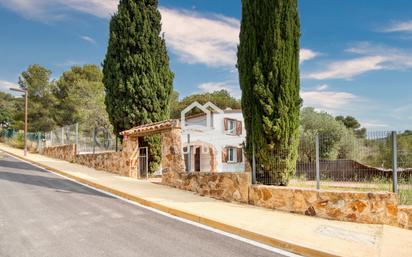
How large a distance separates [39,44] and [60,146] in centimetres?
782

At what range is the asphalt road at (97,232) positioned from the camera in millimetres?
5328

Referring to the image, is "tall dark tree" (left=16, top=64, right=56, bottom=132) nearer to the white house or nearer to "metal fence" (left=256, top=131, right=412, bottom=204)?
the white house

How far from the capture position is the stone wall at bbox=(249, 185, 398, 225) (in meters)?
7.58

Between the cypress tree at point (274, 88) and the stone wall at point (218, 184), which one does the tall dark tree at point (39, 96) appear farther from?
the cypress tree at point (274, 88)

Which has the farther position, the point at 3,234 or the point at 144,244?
the point at 3,234

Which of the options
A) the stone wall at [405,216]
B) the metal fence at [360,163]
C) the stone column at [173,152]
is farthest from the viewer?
the stone column at [173,152]

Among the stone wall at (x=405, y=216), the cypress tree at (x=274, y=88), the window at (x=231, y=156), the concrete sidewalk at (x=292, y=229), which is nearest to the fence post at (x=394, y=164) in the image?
the stone wall at (x=405, y=216)

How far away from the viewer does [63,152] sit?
2508cm

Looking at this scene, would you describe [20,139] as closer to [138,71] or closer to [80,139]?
[80,139]

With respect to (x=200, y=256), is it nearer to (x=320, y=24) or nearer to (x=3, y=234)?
(x=3, y=234)

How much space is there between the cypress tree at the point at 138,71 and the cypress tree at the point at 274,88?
29.2ft

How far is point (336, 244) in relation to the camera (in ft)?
18.9

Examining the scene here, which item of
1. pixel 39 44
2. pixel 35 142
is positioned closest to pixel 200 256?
pixel 39 44

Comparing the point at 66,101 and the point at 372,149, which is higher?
the point at 66,101
